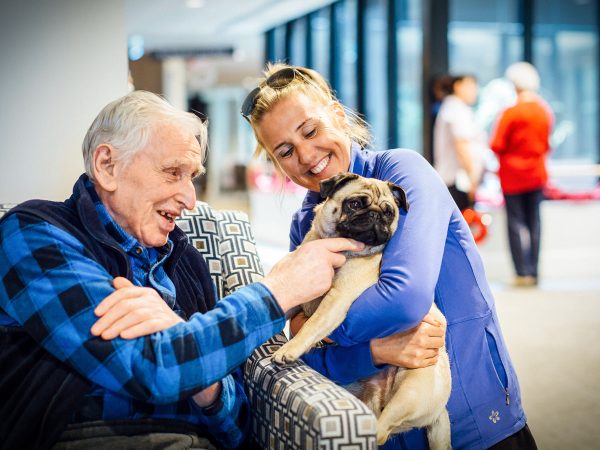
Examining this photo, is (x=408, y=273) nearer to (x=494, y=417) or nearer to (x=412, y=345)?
(x=412, y=345)

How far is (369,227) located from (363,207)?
75 mm

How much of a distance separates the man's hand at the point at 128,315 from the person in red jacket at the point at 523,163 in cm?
558

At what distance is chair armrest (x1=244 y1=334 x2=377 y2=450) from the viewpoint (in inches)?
52.2

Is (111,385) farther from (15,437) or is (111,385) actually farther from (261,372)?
(261,372)

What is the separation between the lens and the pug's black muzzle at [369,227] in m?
1.83

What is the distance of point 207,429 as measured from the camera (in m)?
1.65

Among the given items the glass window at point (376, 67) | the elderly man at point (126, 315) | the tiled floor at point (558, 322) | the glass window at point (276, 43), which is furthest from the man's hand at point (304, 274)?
the glass window at point (276, 43)

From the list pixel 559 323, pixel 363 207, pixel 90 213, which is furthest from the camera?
pixel 559 323

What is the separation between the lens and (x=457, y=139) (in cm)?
621

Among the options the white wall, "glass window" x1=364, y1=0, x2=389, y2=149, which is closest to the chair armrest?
the white wall

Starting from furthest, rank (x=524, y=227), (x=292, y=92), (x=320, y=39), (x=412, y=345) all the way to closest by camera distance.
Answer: (x=320, y=39) → (x=524, y=227) → (x=292, y=92) → (x=412, y=345)

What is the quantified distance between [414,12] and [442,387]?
905cm

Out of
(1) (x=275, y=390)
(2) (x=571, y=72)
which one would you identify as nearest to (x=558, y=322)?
(1) (x=275, y=390)

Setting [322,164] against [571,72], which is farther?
[571,72]
